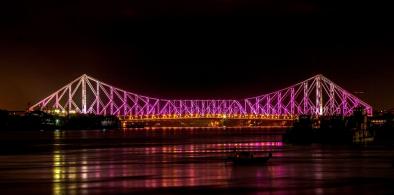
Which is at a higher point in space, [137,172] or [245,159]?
[245,159]

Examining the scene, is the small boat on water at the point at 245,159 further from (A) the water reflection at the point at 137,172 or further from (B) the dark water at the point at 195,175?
(A) the water reflection at the point at 137,172

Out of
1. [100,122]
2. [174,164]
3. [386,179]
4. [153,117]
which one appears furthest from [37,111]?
[386,179]

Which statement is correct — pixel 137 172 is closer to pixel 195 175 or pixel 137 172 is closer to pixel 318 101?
pixel 195 175

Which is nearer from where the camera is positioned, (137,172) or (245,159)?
(137,172)

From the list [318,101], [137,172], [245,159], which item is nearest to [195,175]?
[137,172]

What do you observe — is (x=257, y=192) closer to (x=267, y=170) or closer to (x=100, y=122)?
(x=267, y=170)

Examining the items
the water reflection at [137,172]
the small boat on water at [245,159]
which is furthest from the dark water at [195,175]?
the small boat on water at [245,159]

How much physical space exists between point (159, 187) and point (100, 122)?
12694 centimetres

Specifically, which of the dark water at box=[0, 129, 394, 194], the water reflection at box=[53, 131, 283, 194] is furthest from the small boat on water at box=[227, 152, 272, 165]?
the water reflection at box=[53, 131, 283, 194]

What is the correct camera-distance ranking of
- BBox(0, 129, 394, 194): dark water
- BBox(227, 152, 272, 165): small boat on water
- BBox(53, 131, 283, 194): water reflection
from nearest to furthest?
BBox(0, 129, 394, 194): dark water, BBox(53, 131, 283, 194): water reflection, BBox(227, 152, 272, 165): small boat on water

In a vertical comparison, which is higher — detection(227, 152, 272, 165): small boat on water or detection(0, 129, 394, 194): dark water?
detection(227, 152, 272, 165): small boat on water

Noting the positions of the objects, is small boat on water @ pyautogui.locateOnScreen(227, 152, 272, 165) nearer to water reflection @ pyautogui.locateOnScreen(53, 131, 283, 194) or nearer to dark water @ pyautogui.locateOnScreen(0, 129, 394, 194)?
dark water @ pyautogui.locateOnScreen(0, 129, 394, 194)

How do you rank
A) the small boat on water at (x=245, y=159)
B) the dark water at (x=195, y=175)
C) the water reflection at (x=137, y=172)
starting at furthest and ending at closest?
the small boat on water at (x=245, y=159), the water reflection at (x=137, y=172), the dark water at (x=195, y=175)

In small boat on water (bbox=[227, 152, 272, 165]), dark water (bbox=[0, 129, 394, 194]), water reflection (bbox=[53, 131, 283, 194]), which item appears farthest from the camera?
small boat on water (bbox=[227, 152, 272, 165])
